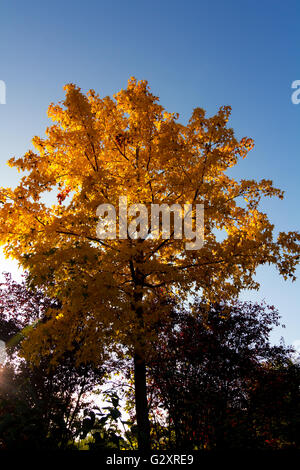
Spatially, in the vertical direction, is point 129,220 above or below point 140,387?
above

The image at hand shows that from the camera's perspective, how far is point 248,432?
8.38 m

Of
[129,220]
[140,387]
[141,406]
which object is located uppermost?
[129,220]

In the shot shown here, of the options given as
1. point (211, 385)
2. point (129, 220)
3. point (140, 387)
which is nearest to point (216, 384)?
point (211, 385)

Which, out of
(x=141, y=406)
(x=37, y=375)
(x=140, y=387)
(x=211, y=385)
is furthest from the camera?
(x=37, y=375)

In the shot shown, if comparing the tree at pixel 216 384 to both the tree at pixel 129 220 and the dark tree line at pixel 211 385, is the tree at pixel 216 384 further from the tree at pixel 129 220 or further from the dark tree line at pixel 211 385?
the tree at pixel 129 220

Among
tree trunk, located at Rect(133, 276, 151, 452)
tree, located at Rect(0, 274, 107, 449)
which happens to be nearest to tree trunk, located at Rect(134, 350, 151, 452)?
tree trunk, located at Rect(133, 276, 151, 452)

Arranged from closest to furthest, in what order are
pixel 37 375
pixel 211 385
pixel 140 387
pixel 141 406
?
pixel 141 406
pixel 140 387
pixel 211 385
pixel 37 375

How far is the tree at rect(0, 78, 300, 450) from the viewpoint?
637 centimetres

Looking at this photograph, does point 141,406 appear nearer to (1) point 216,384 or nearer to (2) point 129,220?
(1) point 216,384

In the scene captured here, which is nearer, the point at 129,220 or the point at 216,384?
the point at 129,220

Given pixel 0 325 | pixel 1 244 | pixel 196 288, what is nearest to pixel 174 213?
pixel 196 288

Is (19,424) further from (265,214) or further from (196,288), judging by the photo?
(265,214)

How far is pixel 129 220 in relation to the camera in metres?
7.37

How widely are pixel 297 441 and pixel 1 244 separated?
10.2m
